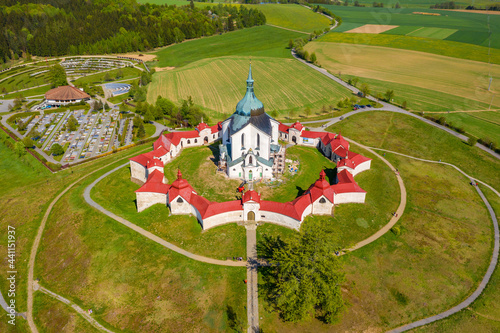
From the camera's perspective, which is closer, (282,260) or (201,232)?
(282,260)


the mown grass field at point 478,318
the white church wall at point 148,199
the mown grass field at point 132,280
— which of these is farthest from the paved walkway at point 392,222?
the white church wall at point 148,199

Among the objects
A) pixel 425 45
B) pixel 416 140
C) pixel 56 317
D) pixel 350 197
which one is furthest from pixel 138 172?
pixel 425 45

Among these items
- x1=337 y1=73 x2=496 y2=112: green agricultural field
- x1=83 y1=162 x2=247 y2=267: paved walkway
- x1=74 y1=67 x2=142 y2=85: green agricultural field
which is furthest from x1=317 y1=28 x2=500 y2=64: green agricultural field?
x1=83 y1=162 x2=247 y2=267: paved walkway

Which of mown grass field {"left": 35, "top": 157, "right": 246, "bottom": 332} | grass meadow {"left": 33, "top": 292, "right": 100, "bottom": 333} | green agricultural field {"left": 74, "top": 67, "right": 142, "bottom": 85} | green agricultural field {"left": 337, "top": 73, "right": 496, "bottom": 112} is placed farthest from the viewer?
green agricultural field {"left": 74, "top": 67, "right": 142, "bottom": 85}

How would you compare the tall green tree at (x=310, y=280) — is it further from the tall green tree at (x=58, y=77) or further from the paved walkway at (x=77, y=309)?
the tall green tree at (x=58, y=77)

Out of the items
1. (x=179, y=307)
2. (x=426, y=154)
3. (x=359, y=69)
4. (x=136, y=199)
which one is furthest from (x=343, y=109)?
(x=179, y=307)

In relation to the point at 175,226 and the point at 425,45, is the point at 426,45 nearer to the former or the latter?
the point at 425,45

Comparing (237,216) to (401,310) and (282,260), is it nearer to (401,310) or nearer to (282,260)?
(282,260)

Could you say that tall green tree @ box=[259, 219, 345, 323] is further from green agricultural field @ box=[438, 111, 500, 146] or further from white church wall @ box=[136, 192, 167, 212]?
green agricultural field @ box=[438, 111, 500, 146]
